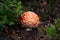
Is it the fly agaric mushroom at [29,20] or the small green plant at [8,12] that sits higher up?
the small green plant at [8,12]

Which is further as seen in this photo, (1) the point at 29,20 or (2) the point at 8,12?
(1) the point at 29,20

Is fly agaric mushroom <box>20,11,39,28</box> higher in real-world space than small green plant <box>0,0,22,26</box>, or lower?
lower

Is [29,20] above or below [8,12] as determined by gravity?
below

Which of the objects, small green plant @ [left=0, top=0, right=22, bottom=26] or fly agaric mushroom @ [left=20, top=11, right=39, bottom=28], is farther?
fly agaric mushroom @ [left=20, top=11, right=39, bottom=28]

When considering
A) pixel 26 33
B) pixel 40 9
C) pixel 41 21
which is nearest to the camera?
pixel 26 33

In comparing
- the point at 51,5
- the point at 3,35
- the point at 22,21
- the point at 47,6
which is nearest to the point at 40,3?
the point at 47,6

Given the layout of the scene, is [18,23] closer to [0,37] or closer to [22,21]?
[22,21]

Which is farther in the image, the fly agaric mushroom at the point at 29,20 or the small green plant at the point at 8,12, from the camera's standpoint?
the fly agaric mushroom at the point at 29,20

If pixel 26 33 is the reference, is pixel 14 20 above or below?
above
